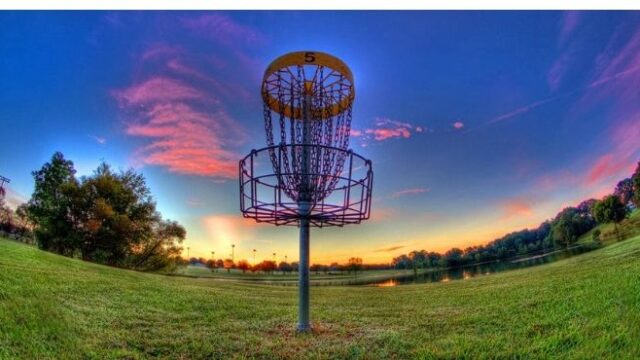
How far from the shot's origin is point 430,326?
4848 mm

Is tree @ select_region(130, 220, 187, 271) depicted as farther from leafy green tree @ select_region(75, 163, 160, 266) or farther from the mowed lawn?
the mowed lawn

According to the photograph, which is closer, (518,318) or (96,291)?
(518,318)

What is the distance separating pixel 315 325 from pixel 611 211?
12357mm

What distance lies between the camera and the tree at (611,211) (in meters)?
12.7

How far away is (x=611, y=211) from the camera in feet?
40.4

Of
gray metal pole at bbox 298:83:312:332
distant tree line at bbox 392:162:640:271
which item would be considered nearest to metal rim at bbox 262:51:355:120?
gray metal pole at bbox 298:83:312:332

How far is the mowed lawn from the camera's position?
11.4 ft

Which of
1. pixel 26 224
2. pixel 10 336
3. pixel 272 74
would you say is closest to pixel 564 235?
pixel 272 74

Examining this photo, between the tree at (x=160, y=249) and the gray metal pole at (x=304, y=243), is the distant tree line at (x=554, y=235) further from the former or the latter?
the tree at (x=160, y=249)

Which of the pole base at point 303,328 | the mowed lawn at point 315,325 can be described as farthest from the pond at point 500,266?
the pole base at point 303,328

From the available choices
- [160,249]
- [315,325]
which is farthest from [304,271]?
[160,249]

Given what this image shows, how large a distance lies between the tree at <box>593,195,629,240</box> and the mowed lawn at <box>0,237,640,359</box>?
886cm

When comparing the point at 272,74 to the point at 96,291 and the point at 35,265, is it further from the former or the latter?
the point at 35,265

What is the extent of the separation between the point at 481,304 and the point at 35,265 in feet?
23.7
